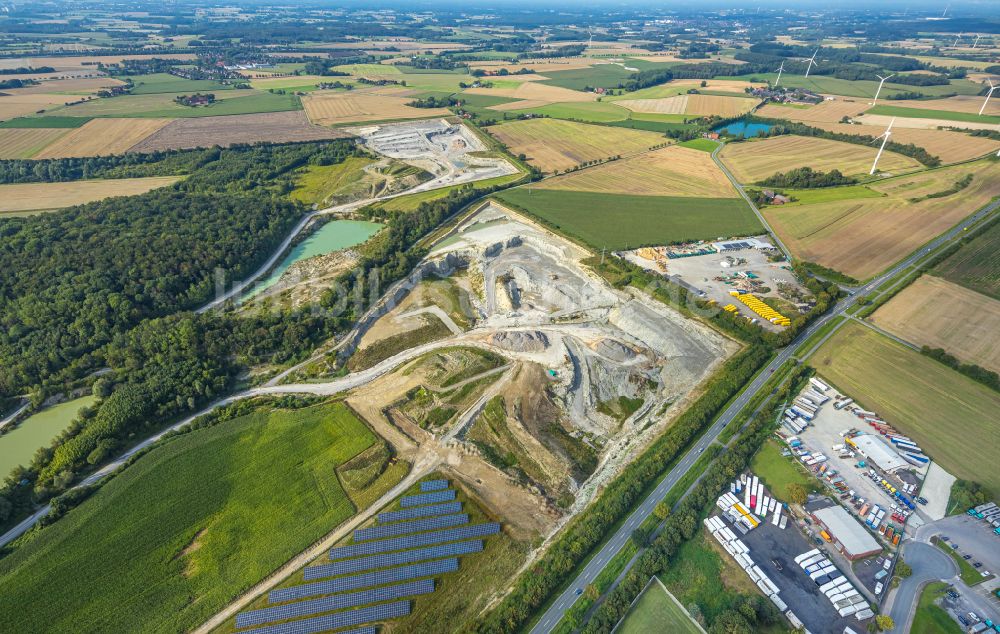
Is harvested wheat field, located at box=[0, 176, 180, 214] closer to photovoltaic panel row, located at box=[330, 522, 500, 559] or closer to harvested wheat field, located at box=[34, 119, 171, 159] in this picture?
harvested wheat field, located at box=[34, 119, 171, 159]

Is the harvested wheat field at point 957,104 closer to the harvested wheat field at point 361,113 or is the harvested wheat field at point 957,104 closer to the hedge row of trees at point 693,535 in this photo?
the harvested wheat field at point 361,113

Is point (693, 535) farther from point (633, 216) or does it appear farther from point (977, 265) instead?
point (977, 265)

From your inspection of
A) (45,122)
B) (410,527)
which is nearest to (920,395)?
(410,527)

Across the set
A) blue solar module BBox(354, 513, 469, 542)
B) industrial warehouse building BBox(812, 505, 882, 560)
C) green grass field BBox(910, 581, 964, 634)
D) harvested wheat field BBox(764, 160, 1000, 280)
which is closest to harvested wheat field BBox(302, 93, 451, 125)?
harvested wheat field BBox(764, 160, 1000, 280)

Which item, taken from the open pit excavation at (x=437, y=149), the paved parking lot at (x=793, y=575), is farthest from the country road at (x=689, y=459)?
the open pit excavation at (x=437, y=149)

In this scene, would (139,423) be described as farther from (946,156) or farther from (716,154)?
(946,156)
